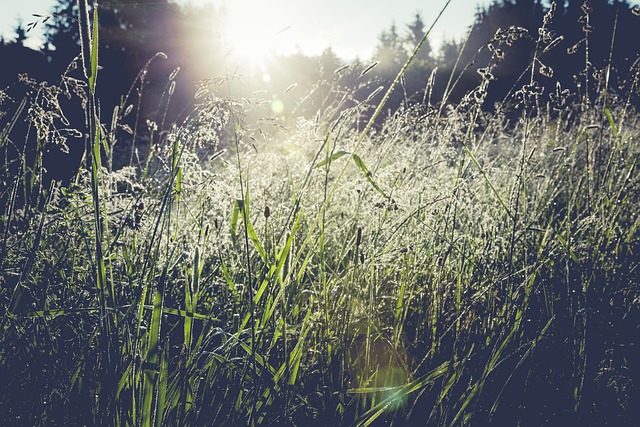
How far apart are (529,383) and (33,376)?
1.15 m

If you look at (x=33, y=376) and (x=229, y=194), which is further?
(x=229, y=194)

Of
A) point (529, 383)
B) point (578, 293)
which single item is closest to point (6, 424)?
point (529, 383)

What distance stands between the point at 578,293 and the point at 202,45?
44.8 ft

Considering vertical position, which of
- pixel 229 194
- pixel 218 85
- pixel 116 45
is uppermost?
pixel 116 45

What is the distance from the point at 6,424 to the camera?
3.14ft

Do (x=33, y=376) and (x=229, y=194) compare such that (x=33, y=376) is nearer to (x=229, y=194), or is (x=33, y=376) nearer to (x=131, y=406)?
(x=131, y=406)

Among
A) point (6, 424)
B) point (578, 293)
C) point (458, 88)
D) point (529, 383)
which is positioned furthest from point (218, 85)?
point (458, 88)

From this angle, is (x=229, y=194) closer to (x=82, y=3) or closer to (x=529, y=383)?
(x=82, y=3)

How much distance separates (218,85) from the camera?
1115 mm

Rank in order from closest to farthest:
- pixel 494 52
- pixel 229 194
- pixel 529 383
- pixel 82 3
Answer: pixel 82 3 < pixel 529 383 < pixel 494 52 < pixel 229 194

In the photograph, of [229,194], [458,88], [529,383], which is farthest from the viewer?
[458,88]

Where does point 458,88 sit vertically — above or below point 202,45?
below

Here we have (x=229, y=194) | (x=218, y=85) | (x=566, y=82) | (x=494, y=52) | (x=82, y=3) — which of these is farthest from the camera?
(x=566, y=82)

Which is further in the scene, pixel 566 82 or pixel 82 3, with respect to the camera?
pixel 566 82
